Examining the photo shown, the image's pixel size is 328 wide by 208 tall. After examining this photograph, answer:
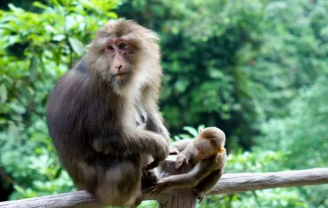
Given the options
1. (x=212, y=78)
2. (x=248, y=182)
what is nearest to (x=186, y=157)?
(x=248, y=182)

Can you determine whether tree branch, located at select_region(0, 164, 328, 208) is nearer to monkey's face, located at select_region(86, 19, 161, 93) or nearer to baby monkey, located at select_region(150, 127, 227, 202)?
baby monkey, located at select_region(150, 127, 227, 202)

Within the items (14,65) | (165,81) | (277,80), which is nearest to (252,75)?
(277,80)

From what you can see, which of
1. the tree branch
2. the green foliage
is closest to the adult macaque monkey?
the tree branch

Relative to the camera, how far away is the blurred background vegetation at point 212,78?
16.9ft

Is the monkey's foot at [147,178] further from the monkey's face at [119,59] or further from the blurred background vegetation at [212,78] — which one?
the blurred background vegetation at [212,78]

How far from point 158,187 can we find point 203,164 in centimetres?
39

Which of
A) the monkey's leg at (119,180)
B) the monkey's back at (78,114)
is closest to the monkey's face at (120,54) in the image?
the monkey's back at (78,114)

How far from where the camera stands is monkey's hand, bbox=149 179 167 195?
12.0 feet

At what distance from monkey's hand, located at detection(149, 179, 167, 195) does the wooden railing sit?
0.07 meters

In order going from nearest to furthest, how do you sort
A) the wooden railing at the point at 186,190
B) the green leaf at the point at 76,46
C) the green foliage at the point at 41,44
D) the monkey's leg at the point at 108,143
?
the wooden railing at the point at 186,190, the monkey's leg at the point at 108,143, the green leaf at the point at 76,46, the green foliage at the point at 41,44

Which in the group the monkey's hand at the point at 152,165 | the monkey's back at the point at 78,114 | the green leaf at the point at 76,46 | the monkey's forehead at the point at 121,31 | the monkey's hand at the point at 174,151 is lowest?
the monkey's hand at the point at 174,151

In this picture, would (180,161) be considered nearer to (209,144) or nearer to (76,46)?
(209,144)

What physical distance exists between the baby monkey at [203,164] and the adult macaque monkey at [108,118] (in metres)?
0.18

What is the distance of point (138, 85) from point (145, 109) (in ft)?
1.30
